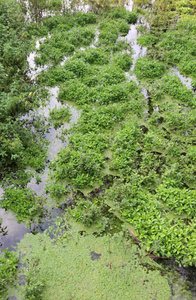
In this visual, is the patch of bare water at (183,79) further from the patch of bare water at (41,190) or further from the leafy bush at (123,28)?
the patch of bare water at (41,190)

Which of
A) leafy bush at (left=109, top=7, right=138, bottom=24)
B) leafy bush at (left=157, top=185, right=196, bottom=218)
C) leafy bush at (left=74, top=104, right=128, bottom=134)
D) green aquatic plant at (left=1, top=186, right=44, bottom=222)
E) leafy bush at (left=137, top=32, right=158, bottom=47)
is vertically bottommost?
green aquatic plant at (left=1, top=186, right=44, bottom=222)

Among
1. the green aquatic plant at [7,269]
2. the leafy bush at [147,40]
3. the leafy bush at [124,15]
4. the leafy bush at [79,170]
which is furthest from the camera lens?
the leafy bush at [124,15]

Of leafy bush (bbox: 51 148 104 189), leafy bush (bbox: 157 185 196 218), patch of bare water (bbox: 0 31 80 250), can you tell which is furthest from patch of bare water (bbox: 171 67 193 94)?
leafy bush (bbox: 51 148 104 189)

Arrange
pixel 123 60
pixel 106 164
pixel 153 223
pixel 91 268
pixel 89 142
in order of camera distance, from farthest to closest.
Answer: pixel 123 60 → pixel 89 142 → pixel 106 164 → pixel 153 223 → pixel 91 268

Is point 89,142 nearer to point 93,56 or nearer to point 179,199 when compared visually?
point 179,199

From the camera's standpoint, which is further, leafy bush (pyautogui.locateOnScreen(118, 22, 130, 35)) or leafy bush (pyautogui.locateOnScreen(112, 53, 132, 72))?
leafy bush (pyautogui.locateOnScreen(118, 22, 130, 35))

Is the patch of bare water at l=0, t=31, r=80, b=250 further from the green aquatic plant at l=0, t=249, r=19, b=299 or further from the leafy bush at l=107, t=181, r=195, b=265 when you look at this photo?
the leafy bush at l=107, t=181, r=195, b=265

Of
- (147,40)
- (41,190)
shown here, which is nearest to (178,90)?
(147,40)

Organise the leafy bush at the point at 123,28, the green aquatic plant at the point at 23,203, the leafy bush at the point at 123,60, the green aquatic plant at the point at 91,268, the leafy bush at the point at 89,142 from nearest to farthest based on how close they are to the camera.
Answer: the green aquatic plant at the point at 91,268, the green aquatic plant at the point at 23,203, the leafy bush at the point at 89,142, the leafy bush at the point at 123,60, the leafy bush at the point at 123,28

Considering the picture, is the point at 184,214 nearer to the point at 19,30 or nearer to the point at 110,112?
the point at 110,112

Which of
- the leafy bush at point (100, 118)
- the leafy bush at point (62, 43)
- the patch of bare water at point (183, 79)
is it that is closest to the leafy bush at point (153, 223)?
the leafy bush at point (100, 118)
